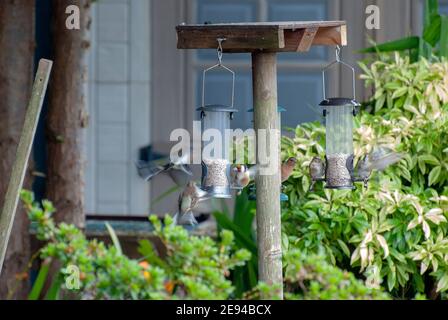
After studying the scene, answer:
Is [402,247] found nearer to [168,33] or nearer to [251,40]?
[251,40]

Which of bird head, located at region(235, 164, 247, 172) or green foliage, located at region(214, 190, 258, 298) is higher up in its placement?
bird head, located at region(235, 164, 247, 172)

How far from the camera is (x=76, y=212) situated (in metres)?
5.09

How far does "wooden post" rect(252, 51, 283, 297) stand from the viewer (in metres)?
3.15

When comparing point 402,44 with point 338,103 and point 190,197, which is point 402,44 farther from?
point 190,197

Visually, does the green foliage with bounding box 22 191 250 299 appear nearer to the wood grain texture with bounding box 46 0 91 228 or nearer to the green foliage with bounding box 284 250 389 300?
the green foliage with bounding box 284 250 389 300

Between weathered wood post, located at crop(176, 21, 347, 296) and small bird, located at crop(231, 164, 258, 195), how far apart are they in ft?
0.12

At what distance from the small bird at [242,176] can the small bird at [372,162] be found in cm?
45

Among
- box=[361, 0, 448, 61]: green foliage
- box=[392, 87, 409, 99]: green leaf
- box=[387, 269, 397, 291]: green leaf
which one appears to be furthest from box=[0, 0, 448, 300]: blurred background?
box=[387, 269, 397, 291]: green leaf

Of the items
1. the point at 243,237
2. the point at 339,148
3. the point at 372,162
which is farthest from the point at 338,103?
the point at 243,237

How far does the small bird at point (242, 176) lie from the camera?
10.6ft

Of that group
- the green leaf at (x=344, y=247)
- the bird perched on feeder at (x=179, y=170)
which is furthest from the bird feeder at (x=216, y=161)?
the green leaf at (x=344, y=247)

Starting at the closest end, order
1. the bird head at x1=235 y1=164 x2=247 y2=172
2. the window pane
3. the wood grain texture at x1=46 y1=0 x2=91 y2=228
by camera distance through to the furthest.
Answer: the bird head at x1=235 y1=164 x2=247 y2=172 < the wood grain texture at x1=46 y1=0 x2=91 y2=228 < the window pane

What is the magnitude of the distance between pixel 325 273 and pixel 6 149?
7.05 feet

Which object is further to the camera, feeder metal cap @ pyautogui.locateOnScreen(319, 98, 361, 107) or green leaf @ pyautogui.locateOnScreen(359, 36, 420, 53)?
green leaf @ pyautogui.locateOnScreen(359, 36, 420, 53)
